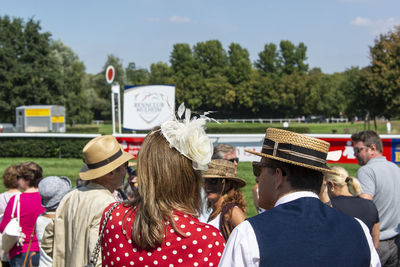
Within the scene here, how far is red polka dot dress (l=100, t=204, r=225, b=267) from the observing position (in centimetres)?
191

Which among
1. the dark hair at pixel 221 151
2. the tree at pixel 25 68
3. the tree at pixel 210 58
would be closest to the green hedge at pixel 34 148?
the dark hair at pixel 221 151

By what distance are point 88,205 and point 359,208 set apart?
2.47 meters

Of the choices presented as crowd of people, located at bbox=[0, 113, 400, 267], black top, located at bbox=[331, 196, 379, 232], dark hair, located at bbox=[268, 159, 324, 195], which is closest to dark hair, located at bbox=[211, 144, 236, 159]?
black top, located at bbox=[331, 196, 379, 232]

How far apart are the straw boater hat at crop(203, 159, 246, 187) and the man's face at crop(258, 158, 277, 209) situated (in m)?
1.66

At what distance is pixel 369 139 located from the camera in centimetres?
489

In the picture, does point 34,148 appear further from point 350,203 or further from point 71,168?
point 350,203

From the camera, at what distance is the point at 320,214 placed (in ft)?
6.02

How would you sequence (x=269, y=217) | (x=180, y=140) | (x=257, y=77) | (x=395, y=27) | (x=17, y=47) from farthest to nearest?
(x=257, y=77)
(x=17, y=47)
(x=395, y=27)
(x=180, y=140)
(x=269, y=217)

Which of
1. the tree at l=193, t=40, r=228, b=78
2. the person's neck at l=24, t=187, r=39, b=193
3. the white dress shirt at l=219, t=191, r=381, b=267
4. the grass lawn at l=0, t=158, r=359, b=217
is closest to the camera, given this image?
the white dress shirt at l=219, t=191, r=381, b=267

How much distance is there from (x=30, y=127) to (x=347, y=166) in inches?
1261

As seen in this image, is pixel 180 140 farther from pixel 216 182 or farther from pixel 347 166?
pixel 347 166

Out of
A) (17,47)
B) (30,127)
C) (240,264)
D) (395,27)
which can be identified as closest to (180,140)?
(240,264)

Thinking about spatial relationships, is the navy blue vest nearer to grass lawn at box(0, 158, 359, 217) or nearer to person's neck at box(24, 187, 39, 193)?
person's neck at box(24, 187, 39, 193)

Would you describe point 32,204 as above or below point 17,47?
below
